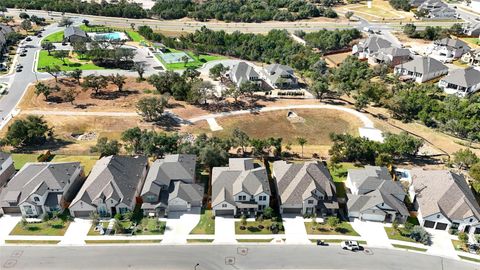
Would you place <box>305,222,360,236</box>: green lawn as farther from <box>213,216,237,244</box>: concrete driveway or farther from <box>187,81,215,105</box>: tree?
<box>187,81,215,105</box>: tree

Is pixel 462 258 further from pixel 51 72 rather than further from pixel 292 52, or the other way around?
pixel 51 72

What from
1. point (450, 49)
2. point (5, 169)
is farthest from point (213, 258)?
point (450, 49)

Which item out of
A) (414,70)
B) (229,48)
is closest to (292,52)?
(229,48)

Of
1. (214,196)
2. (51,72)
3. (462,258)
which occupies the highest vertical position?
(51,72)

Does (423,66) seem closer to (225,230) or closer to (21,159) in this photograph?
(225,230)

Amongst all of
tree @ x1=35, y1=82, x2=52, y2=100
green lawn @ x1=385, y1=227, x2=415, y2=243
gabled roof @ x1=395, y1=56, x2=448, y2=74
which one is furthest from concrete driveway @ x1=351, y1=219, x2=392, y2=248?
tree @ x1=35, y1=82, x2=52, y2=100

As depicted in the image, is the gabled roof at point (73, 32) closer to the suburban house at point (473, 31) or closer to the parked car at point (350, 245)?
the parked car at point (350, 245)
